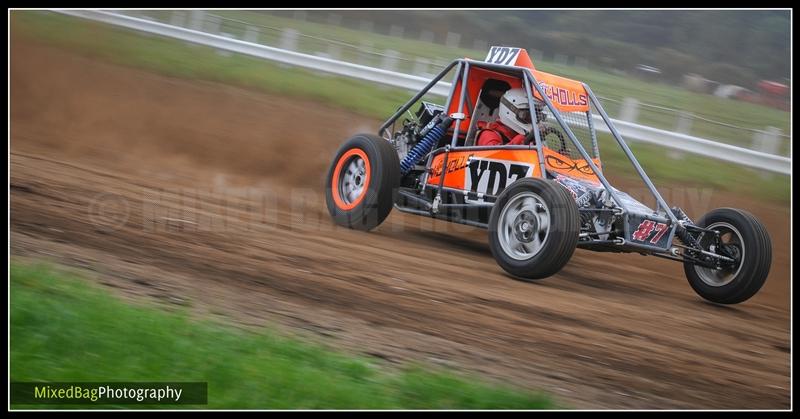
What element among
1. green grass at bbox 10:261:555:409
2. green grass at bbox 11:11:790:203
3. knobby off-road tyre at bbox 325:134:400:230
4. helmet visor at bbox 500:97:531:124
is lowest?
green grass at bbox 10:261:555:409

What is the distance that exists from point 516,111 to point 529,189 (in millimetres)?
1384

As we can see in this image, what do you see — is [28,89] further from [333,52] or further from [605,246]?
[605,246]

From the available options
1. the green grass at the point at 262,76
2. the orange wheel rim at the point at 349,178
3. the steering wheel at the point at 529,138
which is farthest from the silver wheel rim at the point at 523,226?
the green grass at the point at 262,76

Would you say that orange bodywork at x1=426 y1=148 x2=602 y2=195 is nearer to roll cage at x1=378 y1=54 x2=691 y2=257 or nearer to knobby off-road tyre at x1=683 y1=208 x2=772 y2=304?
roll cage at x1=378 y1=54 x2=691 y2=257

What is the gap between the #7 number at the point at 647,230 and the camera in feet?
21.5

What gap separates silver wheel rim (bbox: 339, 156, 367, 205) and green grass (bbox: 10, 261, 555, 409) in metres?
3.75

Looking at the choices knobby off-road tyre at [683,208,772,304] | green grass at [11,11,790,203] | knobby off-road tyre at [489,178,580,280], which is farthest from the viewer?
green grass at [11,11,790,203]

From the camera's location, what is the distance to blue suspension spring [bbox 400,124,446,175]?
8062 millimetres

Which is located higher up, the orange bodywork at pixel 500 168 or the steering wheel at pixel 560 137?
the steering wheel at pixel 560 137

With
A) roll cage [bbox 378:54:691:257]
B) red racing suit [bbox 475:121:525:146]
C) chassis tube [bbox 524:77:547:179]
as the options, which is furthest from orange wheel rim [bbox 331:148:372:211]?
chassis tube [bbox 524:77:547:179]

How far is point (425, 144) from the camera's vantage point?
26.6ft

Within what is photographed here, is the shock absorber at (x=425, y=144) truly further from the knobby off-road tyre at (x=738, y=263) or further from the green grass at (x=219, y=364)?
the green grass at (x=219, y=364)

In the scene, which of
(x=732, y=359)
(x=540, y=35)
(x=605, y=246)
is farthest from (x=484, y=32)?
(x=732, y=359)

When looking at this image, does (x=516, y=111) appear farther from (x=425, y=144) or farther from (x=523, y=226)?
(x=523, y=226)
